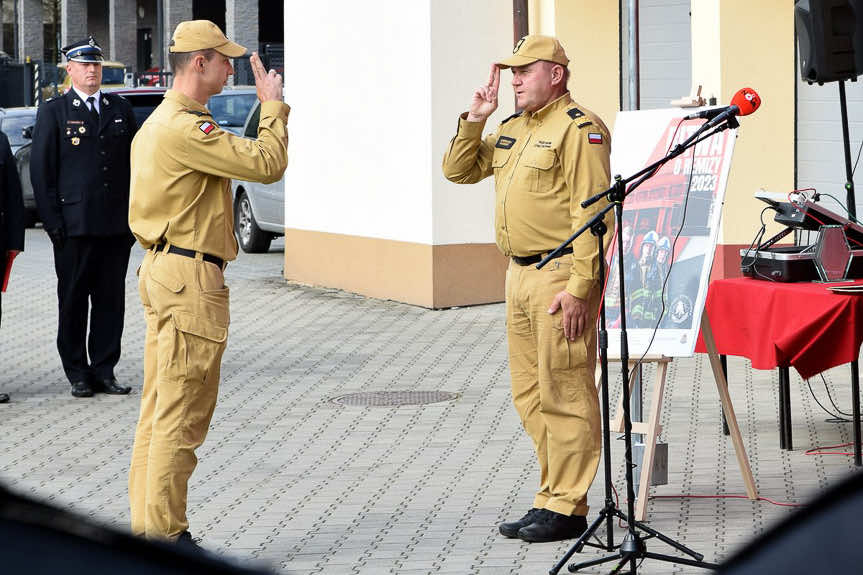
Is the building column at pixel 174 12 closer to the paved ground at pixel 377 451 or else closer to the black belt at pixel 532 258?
the paved ground at pixel 377 451

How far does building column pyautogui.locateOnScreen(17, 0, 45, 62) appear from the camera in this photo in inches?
2675

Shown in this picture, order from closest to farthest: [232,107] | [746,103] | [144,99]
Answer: [746,103]
[232,107]
[144,99]

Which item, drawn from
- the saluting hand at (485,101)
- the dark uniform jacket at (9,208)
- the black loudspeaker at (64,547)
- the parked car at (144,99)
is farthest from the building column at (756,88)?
the black loudspeaker at (64,547)

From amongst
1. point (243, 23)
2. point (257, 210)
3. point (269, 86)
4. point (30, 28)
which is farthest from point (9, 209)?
point (30, 28)

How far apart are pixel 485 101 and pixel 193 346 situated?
5.43ft

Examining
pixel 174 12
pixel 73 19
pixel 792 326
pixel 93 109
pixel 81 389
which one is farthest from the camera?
pixel 73 19

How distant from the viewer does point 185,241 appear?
5.39 meters

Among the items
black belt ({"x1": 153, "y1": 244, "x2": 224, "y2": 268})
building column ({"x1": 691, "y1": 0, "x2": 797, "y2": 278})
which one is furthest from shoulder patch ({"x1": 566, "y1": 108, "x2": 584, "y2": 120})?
building column ({"x1": 691, "y1": 0, "x2": 797, "y2": 278})

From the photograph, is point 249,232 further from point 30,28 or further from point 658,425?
point 30,28

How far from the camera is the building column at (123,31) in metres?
62.1

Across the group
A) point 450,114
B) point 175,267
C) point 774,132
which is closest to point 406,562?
point 175,267

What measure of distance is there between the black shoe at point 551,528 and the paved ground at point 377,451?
5cm

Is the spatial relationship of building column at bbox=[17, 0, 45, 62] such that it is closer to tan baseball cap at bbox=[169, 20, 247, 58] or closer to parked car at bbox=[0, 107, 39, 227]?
parked car at bbox=[0, 107, 39, 227]

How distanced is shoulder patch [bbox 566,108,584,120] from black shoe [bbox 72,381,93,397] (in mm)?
5084
